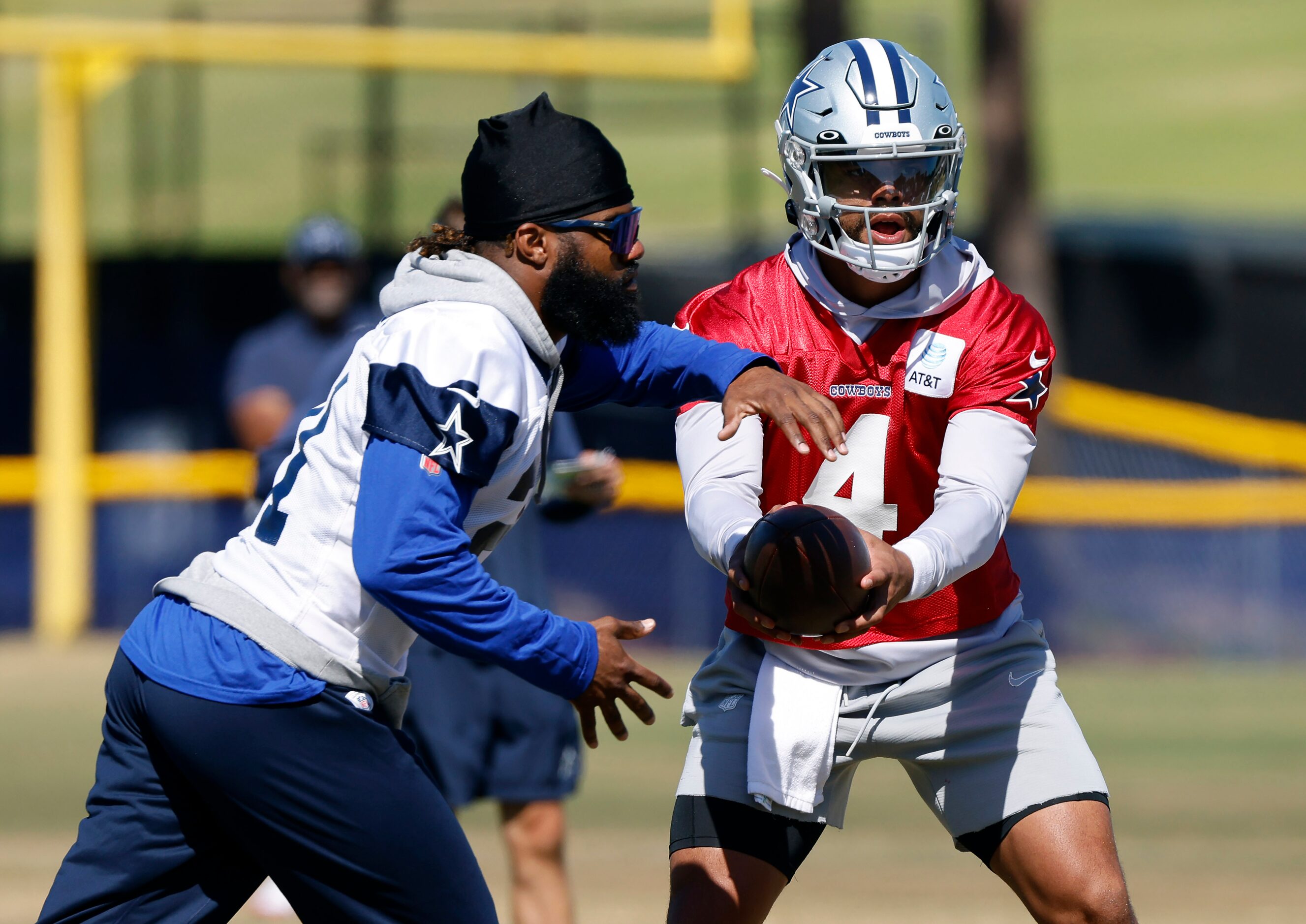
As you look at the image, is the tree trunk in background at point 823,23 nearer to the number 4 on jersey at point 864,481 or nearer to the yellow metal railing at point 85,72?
the yellow metal railing at point 85,72

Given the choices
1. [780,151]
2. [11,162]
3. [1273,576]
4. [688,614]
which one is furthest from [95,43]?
[11,162]

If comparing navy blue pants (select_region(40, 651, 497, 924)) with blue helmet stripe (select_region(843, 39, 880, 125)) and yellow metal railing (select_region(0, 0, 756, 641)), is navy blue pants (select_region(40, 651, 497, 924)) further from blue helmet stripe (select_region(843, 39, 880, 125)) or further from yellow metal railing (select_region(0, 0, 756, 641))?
yellow metal railing (select_region(0, 0, 756, 641))

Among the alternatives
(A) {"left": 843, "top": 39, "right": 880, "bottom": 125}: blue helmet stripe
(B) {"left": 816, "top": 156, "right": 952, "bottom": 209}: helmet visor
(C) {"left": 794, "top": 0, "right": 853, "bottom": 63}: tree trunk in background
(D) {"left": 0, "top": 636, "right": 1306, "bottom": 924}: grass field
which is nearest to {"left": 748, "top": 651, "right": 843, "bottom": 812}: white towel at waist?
(B) {"left": 816, "top": 156, "right": 952, "bottom": 209}: helmet visor

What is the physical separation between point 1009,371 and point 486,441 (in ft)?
4.29

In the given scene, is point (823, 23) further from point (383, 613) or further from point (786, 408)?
point (383, 613)

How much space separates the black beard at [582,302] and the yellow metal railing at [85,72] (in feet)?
35.1

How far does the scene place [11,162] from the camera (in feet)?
113

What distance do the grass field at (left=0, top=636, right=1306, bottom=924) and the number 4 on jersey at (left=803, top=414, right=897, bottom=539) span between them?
2550 mm

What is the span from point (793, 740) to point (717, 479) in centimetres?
60

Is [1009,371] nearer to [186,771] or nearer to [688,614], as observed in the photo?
[186,771]

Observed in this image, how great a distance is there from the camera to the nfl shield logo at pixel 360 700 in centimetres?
352

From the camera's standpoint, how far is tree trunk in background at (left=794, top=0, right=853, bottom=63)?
15922 millimetres

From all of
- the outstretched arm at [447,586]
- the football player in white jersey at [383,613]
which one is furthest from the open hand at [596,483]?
the outstretched arm at [447,586]

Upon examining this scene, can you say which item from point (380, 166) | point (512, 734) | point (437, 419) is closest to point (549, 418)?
point (437, 419)
